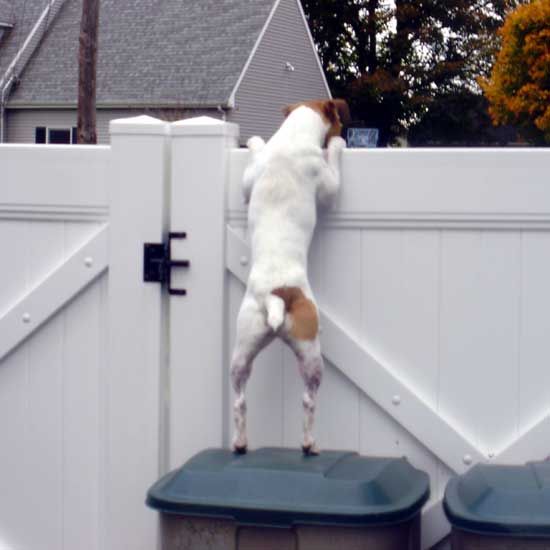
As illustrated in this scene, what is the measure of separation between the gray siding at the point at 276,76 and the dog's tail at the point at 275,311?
1095 inches

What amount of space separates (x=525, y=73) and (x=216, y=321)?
18.4 m

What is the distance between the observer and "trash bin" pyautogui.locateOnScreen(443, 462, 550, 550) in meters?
2.78

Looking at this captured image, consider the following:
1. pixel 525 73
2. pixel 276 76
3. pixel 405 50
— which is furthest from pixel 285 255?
pixel 405 50

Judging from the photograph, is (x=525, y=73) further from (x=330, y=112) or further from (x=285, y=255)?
(x=285, y=255)

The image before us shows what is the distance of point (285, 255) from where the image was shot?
3.46m

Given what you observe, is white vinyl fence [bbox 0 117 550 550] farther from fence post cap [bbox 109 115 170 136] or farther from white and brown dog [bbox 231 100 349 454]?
white and brown dog [bbox 231 100 349 454]

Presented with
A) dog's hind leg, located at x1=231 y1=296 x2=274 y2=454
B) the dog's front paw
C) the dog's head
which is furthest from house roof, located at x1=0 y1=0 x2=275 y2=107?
dog's hind leg, located at x1=231 y1=296 x2=274 y2=454

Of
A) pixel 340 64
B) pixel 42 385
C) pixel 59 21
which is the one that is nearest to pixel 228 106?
pixel 59 21

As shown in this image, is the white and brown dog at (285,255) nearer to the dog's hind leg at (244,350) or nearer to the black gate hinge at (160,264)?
the dog's hind leg at (244,350)

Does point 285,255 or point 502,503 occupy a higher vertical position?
point 285,255

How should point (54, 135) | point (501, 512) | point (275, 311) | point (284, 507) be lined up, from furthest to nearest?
point (54, 135) < point (275, 311) < point (284, 507) < point (501, 512)

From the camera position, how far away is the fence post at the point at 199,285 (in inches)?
149

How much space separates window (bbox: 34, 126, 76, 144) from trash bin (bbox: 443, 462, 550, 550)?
30601 mm

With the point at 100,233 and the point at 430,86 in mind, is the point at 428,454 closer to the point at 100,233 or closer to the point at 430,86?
the point at 100,233
